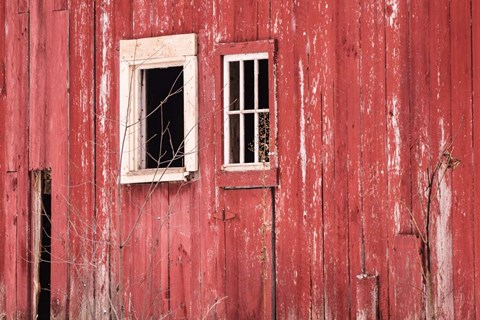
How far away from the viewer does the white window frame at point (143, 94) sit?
11047 millimetres

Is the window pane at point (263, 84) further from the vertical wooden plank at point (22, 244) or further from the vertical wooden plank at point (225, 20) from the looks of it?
the vertical wooden plank at point (22, 244)

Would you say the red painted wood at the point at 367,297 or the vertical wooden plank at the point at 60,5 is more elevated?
the vertical wooden plank at the point at 60,5

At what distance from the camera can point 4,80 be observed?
1214 centimetres

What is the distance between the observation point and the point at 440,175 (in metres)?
9.97

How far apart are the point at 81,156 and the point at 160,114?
0.95 metres

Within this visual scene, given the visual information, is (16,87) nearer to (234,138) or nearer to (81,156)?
(81,156)

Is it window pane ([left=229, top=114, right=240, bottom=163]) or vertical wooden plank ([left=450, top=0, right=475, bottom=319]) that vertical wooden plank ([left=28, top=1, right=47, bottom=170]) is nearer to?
window pane ([left=229, top=114, right=240, bottom=163])

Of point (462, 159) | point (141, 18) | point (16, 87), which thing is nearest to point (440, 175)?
point (462, 159)

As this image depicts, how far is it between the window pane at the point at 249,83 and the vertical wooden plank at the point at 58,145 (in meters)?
1.78

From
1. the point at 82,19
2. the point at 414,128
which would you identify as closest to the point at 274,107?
the point at 414,128

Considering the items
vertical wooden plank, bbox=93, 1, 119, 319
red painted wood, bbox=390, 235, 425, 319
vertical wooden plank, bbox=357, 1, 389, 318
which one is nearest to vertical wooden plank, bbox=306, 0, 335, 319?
vertical wooden plank, bbox=357, 1, 389, 318

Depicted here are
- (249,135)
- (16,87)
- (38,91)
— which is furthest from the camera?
(16,87)

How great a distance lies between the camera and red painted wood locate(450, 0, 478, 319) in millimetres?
9781

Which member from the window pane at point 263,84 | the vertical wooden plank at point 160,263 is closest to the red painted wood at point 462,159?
the window pane at point 263,84
